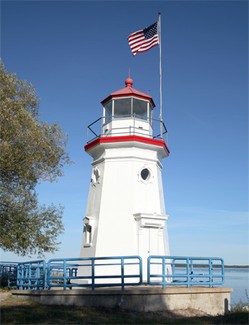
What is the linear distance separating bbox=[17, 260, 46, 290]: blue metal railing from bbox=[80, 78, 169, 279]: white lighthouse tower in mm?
2485

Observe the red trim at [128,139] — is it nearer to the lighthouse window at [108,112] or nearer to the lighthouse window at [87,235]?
the lighthouse window at [108,112]

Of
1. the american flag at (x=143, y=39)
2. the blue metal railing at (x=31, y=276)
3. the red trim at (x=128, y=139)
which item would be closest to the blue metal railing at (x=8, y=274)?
the blue metal railing at (x=31, y=276)

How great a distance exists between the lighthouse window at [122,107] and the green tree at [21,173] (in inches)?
136

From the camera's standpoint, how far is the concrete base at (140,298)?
1371cm

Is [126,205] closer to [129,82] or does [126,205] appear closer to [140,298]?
[140,298]

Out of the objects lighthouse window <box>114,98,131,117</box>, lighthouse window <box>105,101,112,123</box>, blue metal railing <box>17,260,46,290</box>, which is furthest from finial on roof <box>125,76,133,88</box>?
blue metal railing <box>17,260,46,290</box>

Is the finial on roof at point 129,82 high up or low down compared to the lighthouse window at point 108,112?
up

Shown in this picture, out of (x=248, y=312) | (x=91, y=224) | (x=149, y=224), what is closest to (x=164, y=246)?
(x=149, y=224)

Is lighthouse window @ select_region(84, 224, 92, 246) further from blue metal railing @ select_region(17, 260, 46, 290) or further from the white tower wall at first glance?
blue metal railing @ select_region(17, 260, 46, 290)

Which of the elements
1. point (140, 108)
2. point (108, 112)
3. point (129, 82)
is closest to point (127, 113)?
point (140, 108)

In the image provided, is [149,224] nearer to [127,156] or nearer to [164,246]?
[164,246]

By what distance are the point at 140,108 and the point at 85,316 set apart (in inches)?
399

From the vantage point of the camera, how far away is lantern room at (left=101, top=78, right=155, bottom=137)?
1889 centimetres

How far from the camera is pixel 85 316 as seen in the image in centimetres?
1258
